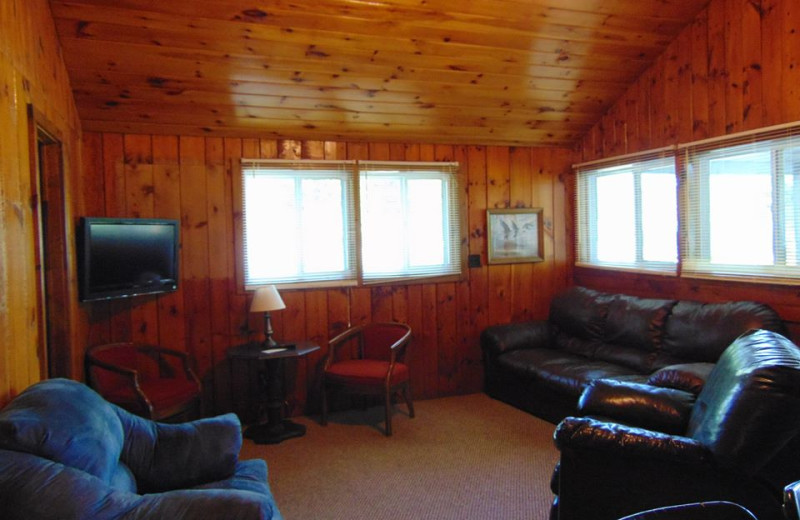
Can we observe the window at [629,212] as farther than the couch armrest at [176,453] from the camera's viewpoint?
Yes

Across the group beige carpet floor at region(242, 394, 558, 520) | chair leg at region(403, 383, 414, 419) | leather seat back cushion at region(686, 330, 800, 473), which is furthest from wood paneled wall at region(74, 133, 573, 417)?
leather seat back cushion at region(686, 330, 800, 473)

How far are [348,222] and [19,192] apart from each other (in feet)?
8.52

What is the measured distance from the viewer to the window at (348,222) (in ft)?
14.3

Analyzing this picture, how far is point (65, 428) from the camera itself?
1.72 metres

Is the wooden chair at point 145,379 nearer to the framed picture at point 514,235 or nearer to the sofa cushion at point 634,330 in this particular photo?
the framed picture at point 514,235

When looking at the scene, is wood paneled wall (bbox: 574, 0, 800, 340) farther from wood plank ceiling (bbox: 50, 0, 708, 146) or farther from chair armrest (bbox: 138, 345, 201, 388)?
chair armrest (bbox: 138, 345, 201, 388)

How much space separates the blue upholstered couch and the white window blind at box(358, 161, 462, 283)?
2460 millimetres

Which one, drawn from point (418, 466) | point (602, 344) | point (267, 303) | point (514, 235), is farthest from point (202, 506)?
point (514, 235)

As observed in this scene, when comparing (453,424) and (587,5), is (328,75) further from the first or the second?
(453,424)

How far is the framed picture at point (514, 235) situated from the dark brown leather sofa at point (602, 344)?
51 cm

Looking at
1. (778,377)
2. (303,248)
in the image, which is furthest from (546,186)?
(778,377)

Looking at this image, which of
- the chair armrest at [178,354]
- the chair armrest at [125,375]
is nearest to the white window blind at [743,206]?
the chair armrest at [178,354]

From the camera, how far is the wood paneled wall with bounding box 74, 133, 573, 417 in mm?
4016

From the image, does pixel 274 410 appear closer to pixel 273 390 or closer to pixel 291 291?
pixel 273 390
